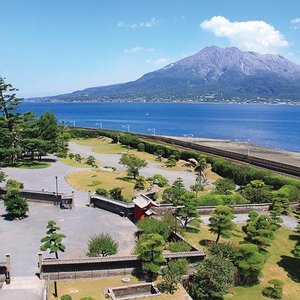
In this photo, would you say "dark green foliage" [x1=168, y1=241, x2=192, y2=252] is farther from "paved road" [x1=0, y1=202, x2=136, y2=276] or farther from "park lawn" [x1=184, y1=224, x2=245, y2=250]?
"paved road" [x1=0, y1=202, x2=136, y2=276]

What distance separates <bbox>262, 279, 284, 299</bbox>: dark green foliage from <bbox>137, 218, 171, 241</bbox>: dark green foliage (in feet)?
26.1

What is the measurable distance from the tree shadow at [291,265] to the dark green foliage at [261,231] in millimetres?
1728

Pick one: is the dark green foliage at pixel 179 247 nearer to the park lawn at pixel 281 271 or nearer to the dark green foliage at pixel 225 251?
the dark green foliage at pixel 225 251

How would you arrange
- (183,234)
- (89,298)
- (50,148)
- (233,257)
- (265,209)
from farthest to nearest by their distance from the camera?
(50,148) < (265,209) < (183,234) < (233,257) < (89,298)

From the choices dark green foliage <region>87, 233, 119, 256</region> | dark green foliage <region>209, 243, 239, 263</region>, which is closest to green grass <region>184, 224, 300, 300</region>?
dark green foliage <region>209, 243, 239, 263</region>

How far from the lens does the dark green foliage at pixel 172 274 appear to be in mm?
22531

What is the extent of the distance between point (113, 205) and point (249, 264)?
1576cm

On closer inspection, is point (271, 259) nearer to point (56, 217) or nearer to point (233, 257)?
point (233, 257)

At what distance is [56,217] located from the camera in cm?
3484

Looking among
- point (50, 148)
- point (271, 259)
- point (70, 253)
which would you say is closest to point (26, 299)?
point (70, 253)

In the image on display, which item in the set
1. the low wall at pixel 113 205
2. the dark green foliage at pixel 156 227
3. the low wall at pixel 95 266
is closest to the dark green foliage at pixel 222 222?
the dark green foliage at pixel 156 227

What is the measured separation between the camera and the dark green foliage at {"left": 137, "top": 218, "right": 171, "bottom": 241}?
28698mm

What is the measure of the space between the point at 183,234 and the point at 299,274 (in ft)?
28.8

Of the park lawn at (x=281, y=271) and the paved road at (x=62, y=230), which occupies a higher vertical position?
the paved road at (x=62, y=230)
